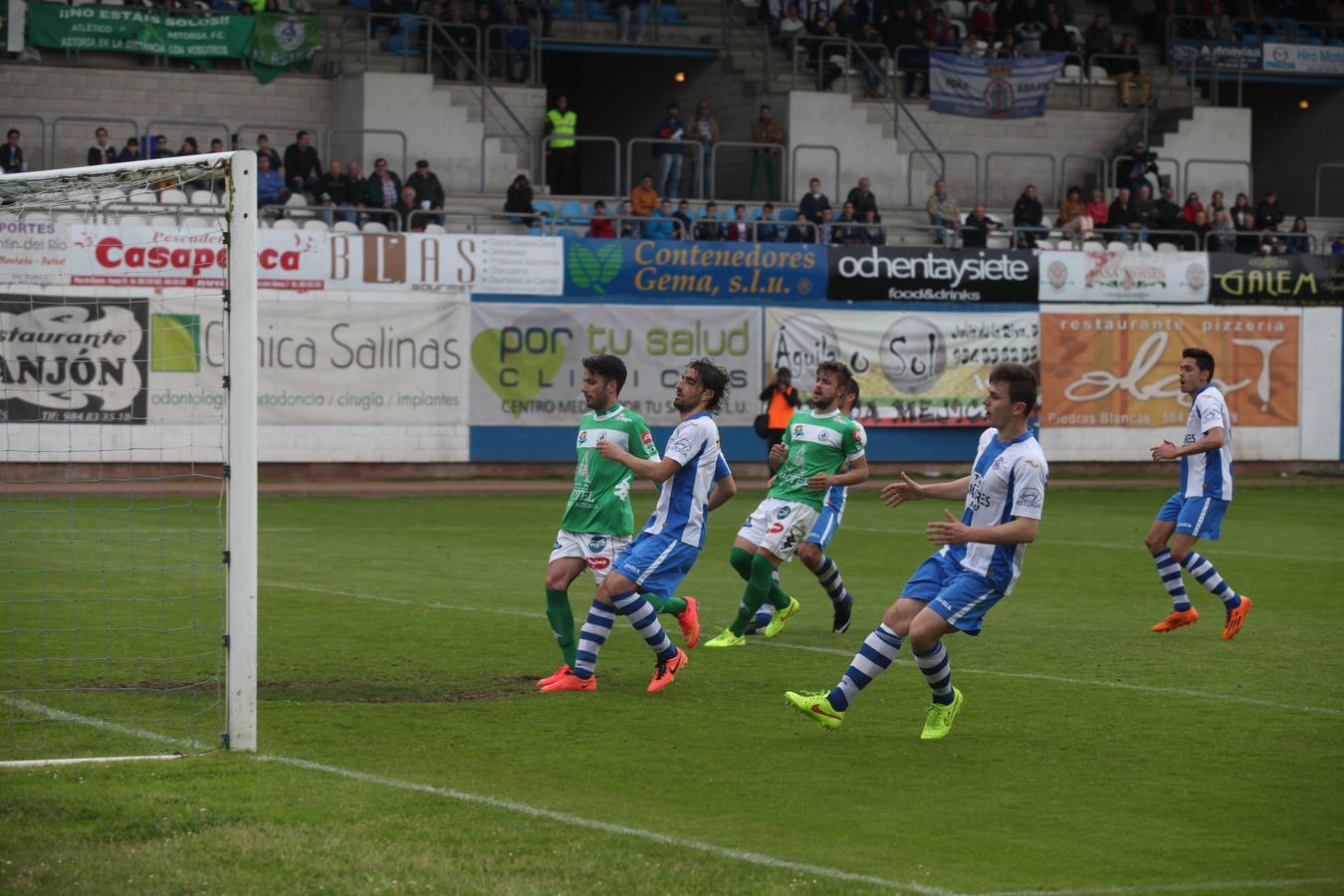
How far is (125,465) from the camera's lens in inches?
1118

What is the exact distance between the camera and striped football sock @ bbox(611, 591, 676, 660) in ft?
35.7

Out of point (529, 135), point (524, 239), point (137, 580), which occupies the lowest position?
point (137, 580)

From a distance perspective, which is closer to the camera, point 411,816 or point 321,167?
point 411,816

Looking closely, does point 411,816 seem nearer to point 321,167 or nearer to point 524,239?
point 524,239

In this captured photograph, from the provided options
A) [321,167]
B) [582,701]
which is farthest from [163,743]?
[321,167]

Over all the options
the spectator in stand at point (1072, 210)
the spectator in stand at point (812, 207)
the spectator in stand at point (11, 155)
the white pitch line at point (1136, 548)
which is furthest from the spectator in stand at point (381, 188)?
the spectator in stand at point (1072, 210)

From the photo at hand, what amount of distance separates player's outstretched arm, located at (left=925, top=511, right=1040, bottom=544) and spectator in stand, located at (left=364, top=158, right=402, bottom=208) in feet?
77.1

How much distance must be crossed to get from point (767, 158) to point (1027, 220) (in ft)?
17.6

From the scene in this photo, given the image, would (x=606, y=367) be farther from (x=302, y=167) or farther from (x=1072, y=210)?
(x=1072, y=210)

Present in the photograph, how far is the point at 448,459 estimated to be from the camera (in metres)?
30.4

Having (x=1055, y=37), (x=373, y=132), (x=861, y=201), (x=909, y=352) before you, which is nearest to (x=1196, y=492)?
(x=909, y=352)

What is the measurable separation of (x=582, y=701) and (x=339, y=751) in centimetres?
197

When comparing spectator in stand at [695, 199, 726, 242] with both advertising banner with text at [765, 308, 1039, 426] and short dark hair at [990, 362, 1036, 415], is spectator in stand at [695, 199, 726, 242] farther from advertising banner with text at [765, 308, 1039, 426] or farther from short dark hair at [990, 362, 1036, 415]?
short dark hair at [990, 362, 1036, 415]

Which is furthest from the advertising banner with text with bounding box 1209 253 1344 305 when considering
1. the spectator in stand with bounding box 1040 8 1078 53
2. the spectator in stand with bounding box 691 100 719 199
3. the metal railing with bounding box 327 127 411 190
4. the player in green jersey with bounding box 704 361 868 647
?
the player in green jersey with bounding box 704 361 868 647
